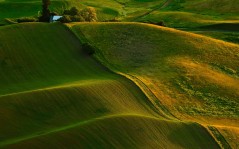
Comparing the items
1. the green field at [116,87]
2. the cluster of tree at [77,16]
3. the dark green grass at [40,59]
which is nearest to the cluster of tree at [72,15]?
the cluster of tree at [77,16]

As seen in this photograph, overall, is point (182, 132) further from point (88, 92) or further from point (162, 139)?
point (88, 92)

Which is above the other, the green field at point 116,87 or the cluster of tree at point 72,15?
the cluster of tree at point 72,15

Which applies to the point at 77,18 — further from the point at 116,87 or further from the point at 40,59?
the point at 116,87

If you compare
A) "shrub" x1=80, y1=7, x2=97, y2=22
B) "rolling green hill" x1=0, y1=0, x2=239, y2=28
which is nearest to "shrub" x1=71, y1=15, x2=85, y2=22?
"shrub" x1=80, y1=7, x2=97, y2=22

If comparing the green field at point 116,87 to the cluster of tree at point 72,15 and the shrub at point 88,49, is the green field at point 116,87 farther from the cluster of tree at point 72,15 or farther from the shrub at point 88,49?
the cluster of tree at point 72,15

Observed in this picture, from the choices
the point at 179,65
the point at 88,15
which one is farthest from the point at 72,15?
the point at 179,65

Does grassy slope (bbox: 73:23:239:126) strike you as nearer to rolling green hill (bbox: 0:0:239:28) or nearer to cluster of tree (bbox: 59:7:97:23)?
cluster of tree (bbox: 59:7:97:23)

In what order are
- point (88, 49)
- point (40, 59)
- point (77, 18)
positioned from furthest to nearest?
point (77, 18) → point (88, 49) → point (40, 59)
